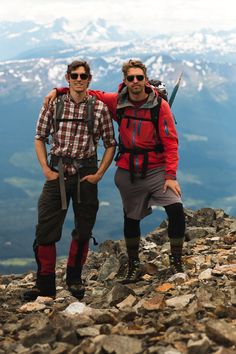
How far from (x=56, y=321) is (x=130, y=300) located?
2.03 m

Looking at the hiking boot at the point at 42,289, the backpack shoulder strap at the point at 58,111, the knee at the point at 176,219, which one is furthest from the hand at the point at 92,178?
the hiking boot at the point at 42,289

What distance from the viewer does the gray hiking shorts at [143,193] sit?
9493mm

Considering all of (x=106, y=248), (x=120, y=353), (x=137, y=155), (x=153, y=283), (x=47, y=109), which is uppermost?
(x=47, y=109)

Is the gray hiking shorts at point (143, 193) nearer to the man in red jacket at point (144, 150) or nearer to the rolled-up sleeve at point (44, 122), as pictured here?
the man in red jacket at point (144, 150)

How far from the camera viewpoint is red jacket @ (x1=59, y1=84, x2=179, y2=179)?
9.12 meters

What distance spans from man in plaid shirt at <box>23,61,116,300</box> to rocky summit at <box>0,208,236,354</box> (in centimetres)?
121

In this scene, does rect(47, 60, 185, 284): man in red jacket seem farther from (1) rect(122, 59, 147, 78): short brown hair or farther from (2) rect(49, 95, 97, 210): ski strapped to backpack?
(2) rect(49, 95, 97, 210): ski strapped to backpack

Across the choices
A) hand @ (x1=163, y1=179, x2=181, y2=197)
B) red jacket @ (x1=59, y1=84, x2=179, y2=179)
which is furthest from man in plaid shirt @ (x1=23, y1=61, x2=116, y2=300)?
hand @ (x1=163, y1=179, x2=181, y2=197)

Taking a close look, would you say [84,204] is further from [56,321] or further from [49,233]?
[56,321]

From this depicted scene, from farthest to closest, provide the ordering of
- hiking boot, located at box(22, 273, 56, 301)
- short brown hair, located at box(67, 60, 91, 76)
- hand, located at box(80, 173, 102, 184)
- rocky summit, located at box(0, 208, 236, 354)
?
hiking boot, located at box(22, 273, 56, 301) → hand, located at box(80, 173, 102, 184) → short brown hair, located at box(67, 60, 91, 76) → rocky summit, located at box(0, 208, 236, 354)

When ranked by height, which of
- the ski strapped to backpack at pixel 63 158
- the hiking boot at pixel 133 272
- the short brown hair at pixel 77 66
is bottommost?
the hiking boot at pixel 133 272

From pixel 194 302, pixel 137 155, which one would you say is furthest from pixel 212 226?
pixel 194 302

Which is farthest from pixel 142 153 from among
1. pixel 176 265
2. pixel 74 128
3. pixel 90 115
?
pixel 176 265

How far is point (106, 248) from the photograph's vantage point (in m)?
18.5
